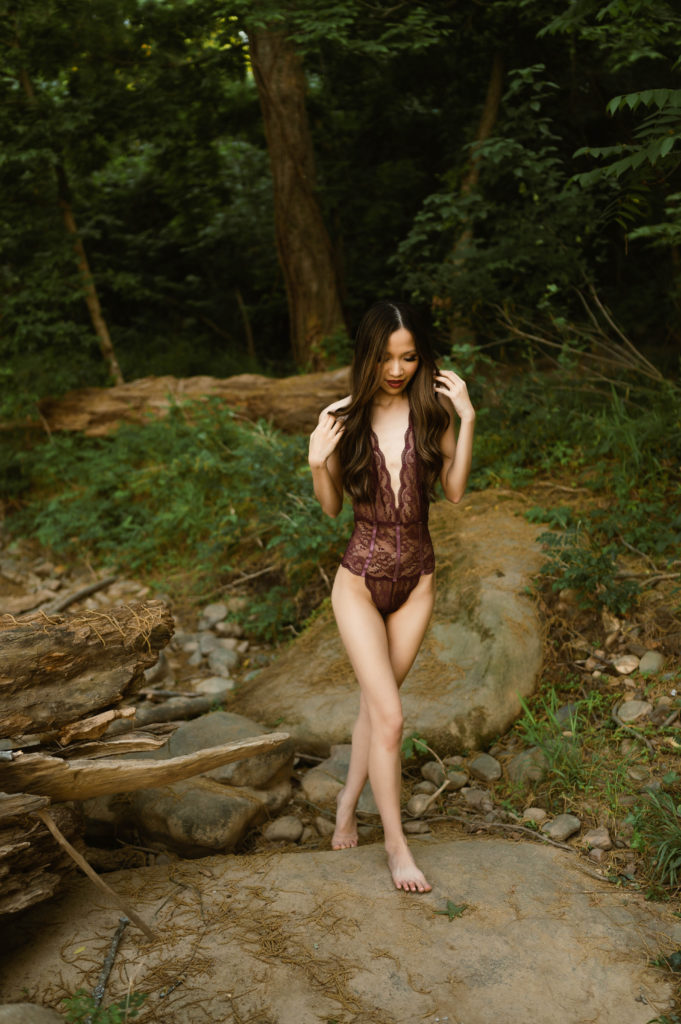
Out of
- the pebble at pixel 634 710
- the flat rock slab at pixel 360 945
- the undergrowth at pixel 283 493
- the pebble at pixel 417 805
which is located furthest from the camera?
the undergrowth at pixel 283 493

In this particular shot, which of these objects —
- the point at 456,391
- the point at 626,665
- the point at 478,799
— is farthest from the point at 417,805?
the point at 456,391

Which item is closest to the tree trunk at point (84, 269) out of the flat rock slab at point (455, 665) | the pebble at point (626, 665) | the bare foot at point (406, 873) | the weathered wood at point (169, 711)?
the weathered wood at point (169, 711)

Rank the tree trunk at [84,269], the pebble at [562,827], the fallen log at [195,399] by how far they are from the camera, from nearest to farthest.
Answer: the pebble at [562,827], the fallen log at [195,399], the tree trunk at [84,269]

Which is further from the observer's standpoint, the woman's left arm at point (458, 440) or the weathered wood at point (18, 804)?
the woman's left arm at point (458, 440)

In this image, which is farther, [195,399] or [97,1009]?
[195,399]

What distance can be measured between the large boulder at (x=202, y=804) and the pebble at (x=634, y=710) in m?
1.62

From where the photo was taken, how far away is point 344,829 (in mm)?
3434

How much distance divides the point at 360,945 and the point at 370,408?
6.29 ft

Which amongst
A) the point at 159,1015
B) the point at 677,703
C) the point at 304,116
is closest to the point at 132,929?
the point at 159,1015

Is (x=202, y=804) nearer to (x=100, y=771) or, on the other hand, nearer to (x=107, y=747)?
(x=107, y=747)

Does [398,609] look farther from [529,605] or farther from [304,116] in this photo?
[304,116]

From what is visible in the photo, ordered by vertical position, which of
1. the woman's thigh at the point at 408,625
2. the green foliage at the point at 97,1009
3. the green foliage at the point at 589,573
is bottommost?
the green foliage at the point at 97,1009

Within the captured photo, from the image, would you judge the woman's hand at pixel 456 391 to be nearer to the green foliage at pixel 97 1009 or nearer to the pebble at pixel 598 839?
the pebble at pixel 598 839

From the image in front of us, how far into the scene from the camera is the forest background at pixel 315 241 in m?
5.55
